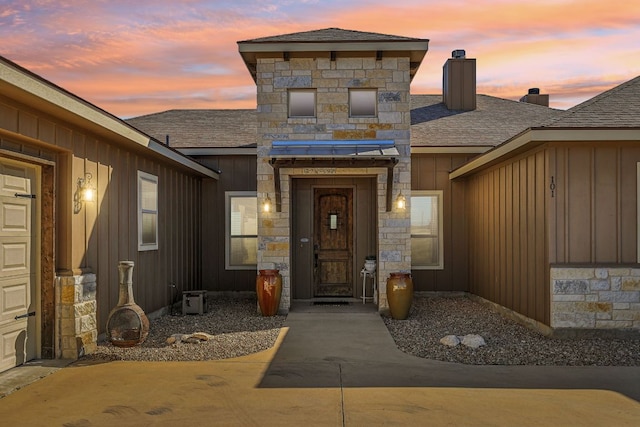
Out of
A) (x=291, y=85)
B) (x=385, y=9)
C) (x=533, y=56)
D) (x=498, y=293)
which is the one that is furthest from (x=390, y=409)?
(x=533, y=56)

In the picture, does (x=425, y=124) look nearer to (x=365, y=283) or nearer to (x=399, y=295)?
(x=365, y=283)

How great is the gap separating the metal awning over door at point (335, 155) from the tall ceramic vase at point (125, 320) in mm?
3084

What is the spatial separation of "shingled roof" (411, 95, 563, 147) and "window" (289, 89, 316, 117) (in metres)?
2.99

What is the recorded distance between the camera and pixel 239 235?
12.2 m

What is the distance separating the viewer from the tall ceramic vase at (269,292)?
9.16 meters

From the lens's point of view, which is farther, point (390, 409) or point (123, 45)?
point (123, 45)

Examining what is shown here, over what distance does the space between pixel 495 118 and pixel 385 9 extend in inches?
200

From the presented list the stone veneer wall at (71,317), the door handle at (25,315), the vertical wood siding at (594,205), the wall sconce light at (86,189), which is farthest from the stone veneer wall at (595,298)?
the door handle at (25,315)

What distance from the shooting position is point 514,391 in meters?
5.17

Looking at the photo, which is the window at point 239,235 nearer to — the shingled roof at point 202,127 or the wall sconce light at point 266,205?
the shingled roof at point 202,127

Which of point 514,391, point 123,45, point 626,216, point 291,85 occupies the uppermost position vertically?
point 123,45

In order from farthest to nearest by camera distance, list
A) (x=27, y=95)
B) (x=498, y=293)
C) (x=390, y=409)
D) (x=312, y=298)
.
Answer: (x=312, y=298) < (x=498, y=293) < (x=27, y=95) < (x=390, y=409)

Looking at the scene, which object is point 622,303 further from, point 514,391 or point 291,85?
point 291,85

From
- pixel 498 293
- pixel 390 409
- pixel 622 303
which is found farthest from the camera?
pixel 498 293
